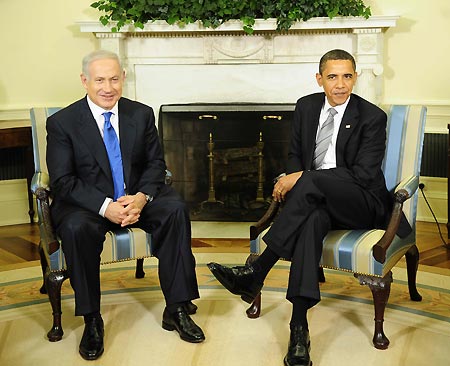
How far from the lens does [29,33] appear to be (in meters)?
5.55

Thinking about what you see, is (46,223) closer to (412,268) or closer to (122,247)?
(122,247)

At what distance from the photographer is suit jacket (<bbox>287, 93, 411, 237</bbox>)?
134 inches

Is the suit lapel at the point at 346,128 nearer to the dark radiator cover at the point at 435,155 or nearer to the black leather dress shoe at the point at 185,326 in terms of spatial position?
the black leather dress shoe at the point at 185,326

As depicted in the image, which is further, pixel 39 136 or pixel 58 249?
pixel 39 136

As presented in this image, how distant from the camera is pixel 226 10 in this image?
4.97 meters

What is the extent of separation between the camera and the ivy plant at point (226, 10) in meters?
4.98

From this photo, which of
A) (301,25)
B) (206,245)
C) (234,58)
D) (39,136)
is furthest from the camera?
(234,58)

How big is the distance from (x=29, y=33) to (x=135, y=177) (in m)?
2.46

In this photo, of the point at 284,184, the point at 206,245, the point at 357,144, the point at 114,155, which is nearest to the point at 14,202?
the point at 206,245

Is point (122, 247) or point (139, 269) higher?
point (122, 247)

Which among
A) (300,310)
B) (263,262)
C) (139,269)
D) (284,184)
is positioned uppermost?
(284,184)

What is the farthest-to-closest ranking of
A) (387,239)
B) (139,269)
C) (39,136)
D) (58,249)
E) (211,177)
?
(211,177), (139,269), (39,136), (58,249), (387,239)

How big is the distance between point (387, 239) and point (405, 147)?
66cm

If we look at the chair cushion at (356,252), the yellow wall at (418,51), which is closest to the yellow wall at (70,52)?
the yellow wall at (418,51)
